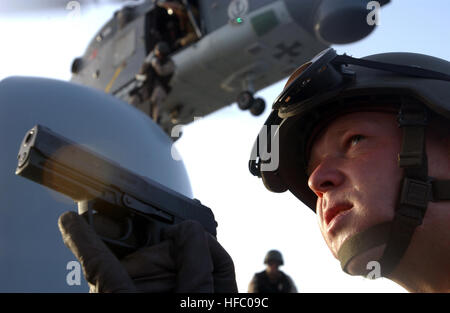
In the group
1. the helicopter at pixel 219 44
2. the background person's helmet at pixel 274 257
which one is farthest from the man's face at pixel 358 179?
the helicopter at pixel 219 44

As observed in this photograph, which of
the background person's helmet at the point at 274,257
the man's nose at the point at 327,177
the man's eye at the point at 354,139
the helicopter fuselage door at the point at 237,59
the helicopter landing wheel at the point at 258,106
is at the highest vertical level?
the helicopter fuselage door at the point at 237,59

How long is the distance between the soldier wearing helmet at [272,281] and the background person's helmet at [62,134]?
3.27m

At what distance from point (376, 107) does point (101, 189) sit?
1.24 m

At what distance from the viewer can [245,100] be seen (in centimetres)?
1357

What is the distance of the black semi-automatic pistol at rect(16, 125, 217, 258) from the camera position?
6.49 feet

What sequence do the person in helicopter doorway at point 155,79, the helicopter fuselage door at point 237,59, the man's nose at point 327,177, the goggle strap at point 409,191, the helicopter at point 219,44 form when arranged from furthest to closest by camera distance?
the person in helicopter doorway at point 155,79 → the helicopter fuselage door at point 237,59 → the helicopter at point 219,44 → the man's nose at point 327,177 → the goggle strap at point 409,191

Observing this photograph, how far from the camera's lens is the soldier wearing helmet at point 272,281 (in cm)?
771

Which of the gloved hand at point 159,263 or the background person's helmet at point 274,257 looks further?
the background person's helmet at point 274,257

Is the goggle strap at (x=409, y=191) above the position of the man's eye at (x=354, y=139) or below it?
below

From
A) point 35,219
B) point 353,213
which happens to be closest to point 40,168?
point 353,213

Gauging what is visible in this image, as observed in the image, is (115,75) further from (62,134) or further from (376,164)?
(376,164)

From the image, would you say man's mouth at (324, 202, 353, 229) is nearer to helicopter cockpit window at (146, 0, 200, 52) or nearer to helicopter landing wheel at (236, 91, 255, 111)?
helicopter landing wheel at (236, 91, 255, 111)

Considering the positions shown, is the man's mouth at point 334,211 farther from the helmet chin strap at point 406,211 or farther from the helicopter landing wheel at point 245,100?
the helicopter landing wheel at point 245,100

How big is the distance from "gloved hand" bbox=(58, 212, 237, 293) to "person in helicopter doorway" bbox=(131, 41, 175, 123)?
10699 millimetres
